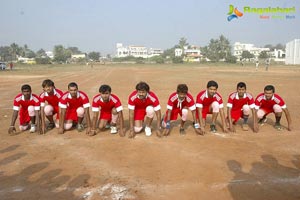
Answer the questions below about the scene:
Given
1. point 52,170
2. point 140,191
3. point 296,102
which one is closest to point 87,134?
point 52,170

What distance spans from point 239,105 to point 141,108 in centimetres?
221

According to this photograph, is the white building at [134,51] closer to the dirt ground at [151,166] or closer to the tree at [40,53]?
the tree at [40,53]

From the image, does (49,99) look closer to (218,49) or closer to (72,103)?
(72,103)

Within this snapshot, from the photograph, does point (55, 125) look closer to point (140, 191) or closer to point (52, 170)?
point (52, 170)

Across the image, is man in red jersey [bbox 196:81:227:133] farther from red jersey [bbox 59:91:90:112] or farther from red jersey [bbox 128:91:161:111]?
red jersey [bbox 59:91:90:112]

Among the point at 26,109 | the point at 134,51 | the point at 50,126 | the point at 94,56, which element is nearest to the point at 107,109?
the point at 50,126

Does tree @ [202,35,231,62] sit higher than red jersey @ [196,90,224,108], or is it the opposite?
tree @ [202,35,231,62]

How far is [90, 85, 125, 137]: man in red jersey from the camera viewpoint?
19.2 ft

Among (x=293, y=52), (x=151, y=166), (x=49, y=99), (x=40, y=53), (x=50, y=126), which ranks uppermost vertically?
(x=40, y=53)

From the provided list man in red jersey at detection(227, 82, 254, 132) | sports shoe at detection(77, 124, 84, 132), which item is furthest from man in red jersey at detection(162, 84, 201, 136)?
sports shoe at detection(77, 124, 84, 132)

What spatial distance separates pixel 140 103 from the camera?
19.8ft

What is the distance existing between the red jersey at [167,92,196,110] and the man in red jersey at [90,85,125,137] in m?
1.03

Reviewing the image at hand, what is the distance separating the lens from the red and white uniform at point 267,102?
639 cm

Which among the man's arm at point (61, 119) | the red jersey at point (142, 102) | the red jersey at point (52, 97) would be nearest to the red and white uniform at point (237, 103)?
the red jersey at point (142, 102)
